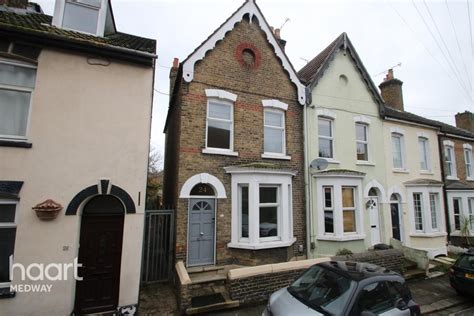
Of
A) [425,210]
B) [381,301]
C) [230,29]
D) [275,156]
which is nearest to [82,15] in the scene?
[230,29]

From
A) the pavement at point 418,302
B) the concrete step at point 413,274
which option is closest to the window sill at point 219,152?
the pavement at point 418,302

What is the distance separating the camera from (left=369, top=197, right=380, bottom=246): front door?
1123 cm

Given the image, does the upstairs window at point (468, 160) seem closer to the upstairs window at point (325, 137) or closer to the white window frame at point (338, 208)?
the white window frame at point (338, 208)

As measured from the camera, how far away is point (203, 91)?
8984 millimetres

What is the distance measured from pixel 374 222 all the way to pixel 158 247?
9626 millimetres

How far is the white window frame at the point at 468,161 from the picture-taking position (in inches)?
647

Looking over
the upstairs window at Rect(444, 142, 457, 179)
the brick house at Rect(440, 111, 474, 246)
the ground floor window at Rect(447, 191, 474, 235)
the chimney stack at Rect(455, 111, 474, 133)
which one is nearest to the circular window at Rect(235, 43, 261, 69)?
the brick house at Rect(440, 111, 474, 246)

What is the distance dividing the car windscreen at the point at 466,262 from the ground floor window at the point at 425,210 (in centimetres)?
441

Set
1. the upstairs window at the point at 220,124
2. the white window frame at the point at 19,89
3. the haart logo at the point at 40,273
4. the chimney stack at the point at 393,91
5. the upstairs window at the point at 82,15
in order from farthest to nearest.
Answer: the chimney stack at the point at 393,91 → the upstairs window at the point at 220,124 → the upstairs window at the point at 82,15 → the white window frame at the point at 19,89 → the haart logo at the point at 40,273

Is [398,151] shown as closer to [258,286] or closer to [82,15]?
[258,286]

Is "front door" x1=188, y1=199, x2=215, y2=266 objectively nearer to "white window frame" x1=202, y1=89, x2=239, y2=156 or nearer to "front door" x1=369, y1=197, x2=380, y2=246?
"white window frame" x1=202, y1=89, x2=239, y2=156

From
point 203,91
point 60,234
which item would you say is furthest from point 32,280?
point 203,91

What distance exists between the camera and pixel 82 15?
7.59 m

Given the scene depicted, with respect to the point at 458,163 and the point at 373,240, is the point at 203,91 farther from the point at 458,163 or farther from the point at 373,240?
the point at 458,163
